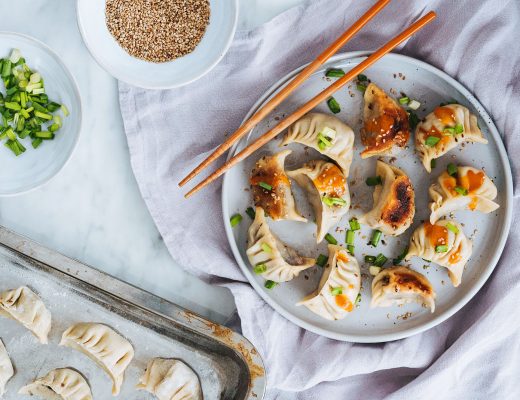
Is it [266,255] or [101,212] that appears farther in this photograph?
[101,212]

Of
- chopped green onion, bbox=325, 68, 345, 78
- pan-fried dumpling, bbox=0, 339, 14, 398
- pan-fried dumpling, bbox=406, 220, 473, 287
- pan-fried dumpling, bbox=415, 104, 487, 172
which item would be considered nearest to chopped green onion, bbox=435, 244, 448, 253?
pan-fried dumpling, bbox=406, 220, 473, 287

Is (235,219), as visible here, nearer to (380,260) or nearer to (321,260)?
(321,260)

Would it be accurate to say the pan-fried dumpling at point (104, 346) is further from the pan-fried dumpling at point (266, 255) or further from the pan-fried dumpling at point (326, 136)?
the pan-fried dumpling at point (326, 136)

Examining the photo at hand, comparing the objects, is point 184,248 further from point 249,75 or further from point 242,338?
point 249,75

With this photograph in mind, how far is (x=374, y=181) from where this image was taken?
3002 mm

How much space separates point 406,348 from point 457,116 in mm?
1061

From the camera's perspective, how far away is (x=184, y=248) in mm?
3002

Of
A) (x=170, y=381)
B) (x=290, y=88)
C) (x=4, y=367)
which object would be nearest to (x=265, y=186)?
(x=290, y=88)

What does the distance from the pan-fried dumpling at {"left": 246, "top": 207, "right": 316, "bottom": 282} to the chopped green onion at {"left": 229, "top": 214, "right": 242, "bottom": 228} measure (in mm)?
66

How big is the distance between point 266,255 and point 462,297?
2.95 feet

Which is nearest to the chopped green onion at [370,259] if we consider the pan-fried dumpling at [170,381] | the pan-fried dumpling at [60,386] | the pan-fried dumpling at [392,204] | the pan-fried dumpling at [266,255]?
the pan-fried dumpling at [392,204]

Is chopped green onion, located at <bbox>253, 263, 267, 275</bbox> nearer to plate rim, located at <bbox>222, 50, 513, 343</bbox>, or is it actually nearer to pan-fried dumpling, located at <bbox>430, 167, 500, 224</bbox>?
plate rim, located at <bbox>222, 50, 513, 343</bbox>

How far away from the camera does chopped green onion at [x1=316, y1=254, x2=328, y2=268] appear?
3.02 metres

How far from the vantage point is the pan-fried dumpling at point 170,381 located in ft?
9.42
